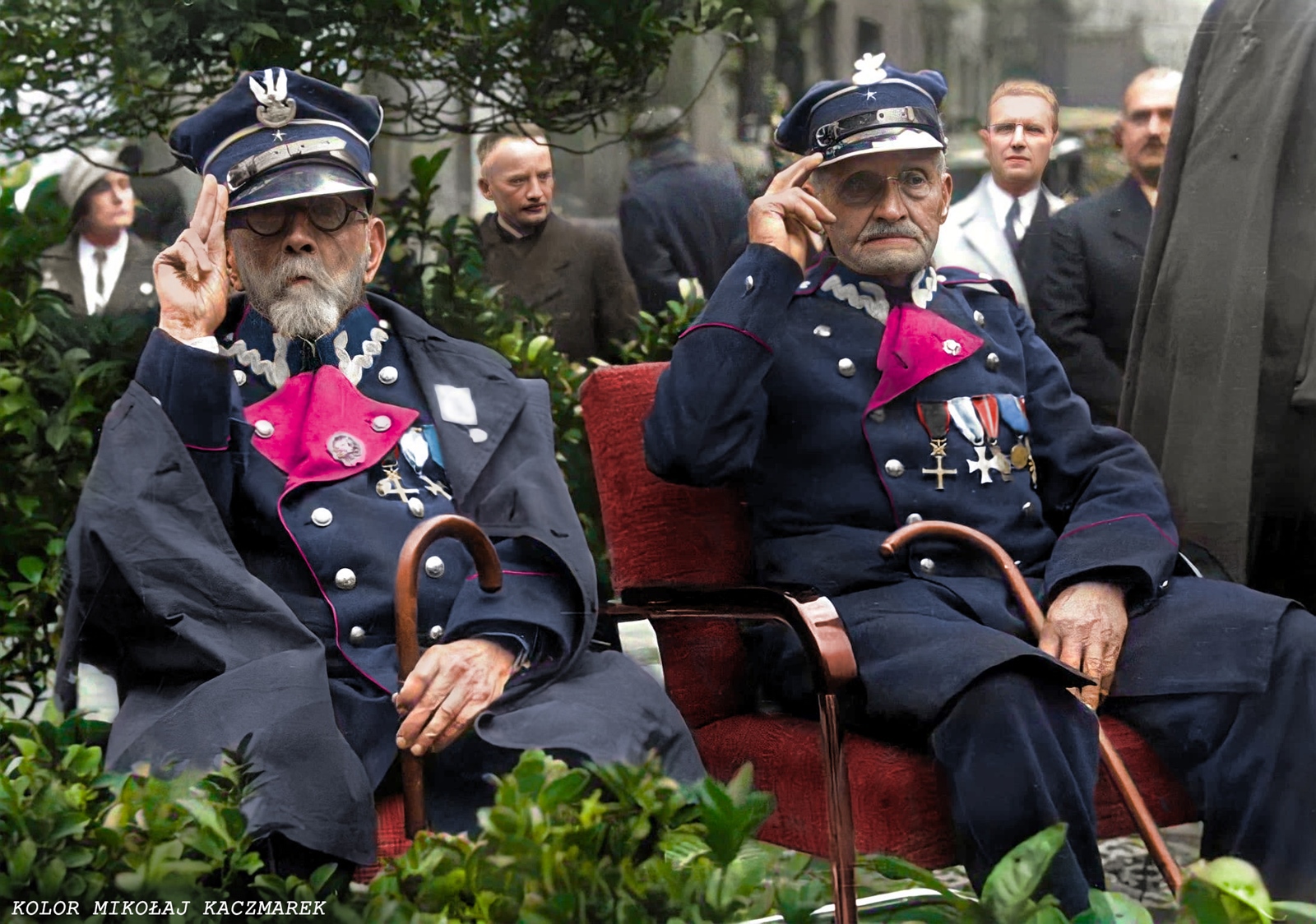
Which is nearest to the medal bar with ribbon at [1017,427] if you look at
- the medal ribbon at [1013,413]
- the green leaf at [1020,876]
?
the medal ribbon at [1013,413]

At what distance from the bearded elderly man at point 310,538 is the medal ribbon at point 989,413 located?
2.82 feet

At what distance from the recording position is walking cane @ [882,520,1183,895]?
3.26m

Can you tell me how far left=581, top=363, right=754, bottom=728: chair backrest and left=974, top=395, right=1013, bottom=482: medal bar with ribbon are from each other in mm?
520

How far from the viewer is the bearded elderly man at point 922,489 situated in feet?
11.0

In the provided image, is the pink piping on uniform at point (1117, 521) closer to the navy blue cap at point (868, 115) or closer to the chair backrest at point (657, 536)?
the chair backrest at point (657, 536)

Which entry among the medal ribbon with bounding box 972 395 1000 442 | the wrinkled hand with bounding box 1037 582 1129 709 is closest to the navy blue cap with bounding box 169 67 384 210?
the medal ribbon with bounding box 972 395 1000 442

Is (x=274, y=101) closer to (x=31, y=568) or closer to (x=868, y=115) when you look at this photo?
(x=31, y=568)

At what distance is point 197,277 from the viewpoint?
311 centimetres

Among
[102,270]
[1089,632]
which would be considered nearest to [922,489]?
[1089,632]

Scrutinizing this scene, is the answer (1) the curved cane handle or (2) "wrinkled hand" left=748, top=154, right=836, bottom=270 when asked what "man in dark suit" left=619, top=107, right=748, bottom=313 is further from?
(1) the curved cane handle

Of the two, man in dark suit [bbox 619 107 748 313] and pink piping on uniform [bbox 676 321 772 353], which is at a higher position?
man in dark suit [bbox 619 107 748 313]

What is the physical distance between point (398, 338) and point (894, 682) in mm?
1148

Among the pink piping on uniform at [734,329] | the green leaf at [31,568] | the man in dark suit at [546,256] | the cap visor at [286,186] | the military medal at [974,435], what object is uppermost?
the cap visor at [286,186]

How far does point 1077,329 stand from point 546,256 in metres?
1.14
